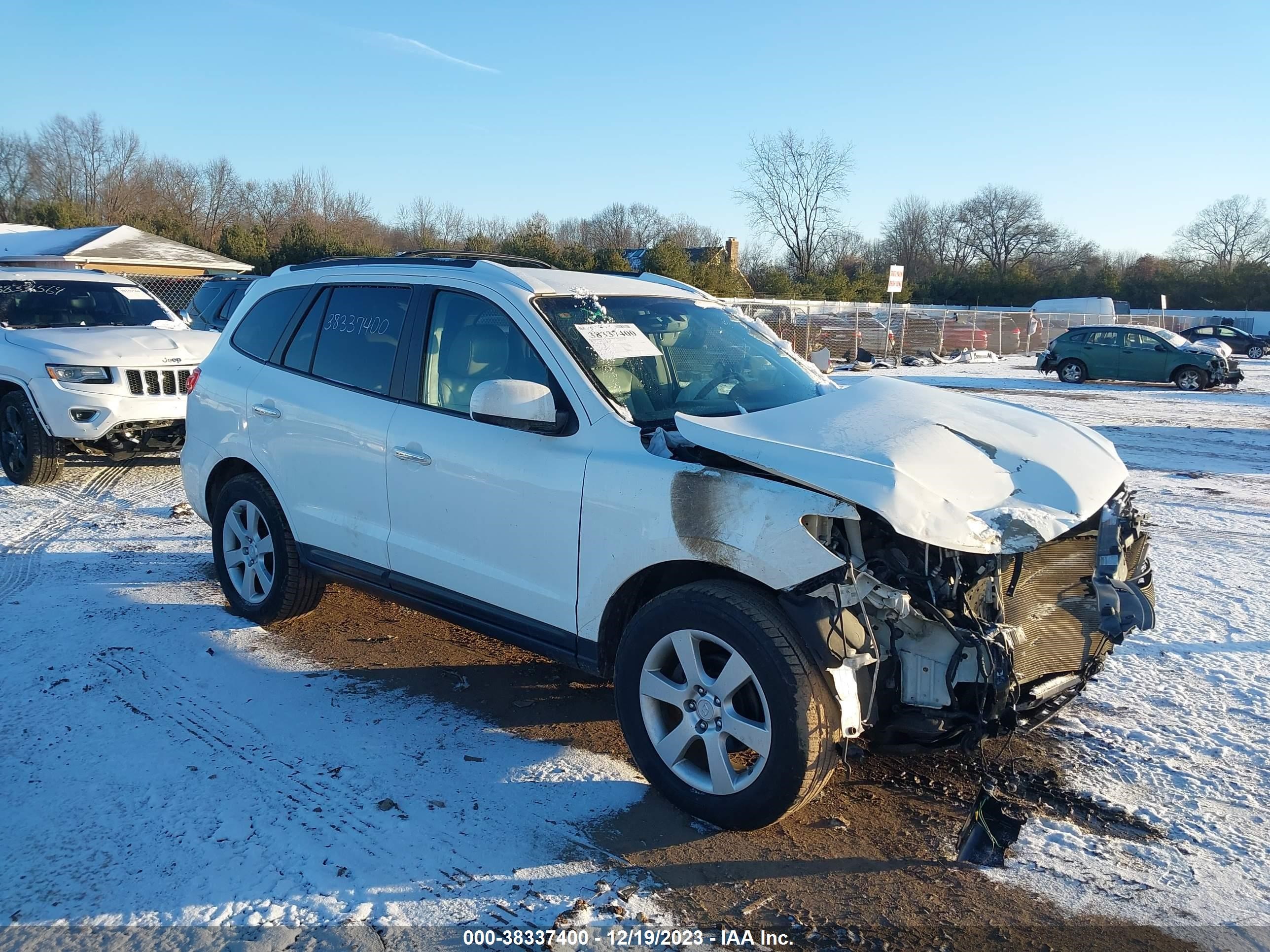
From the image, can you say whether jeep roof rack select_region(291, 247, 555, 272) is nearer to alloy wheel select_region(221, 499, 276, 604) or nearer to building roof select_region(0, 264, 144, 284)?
alloy wheel select_region(221, 499, 276, 604)

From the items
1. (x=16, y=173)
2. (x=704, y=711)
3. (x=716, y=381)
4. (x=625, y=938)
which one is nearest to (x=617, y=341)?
(x=716, y=381)

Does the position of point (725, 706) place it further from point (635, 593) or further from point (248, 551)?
point (248, 551)

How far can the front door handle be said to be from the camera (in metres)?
4.09

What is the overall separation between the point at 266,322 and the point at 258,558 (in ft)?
4.26

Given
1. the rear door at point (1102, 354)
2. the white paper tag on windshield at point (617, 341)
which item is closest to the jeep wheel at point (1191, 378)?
the rear door at point (1102, 354)

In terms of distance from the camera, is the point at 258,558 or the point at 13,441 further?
the point at 13,441

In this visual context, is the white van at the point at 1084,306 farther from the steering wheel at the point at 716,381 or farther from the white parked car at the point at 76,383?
the steering wheel at the point at 716,381

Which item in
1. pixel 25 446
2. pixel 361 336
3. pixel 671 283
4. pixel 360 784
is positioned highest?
pixel 671 283

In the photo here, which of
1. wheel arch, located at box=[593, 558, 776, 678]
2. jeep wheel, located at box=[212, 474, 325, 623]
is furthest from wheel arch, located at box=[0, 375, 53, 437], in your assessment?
wheel arch, located at box=[593, 558, 776, 678]

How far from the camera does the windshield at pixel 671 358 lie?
3906mm

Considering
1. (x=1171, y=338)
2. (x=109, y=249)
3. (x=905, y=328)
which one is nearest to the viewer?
(x=1171, y=338)

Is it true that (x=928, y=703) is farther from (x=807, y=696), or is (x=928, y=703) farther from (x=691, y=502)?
(x=691, y=502)

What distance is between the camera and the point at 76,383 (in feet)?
27.1

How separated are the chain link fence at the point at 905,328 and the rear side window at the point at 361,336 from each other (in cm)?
2143
